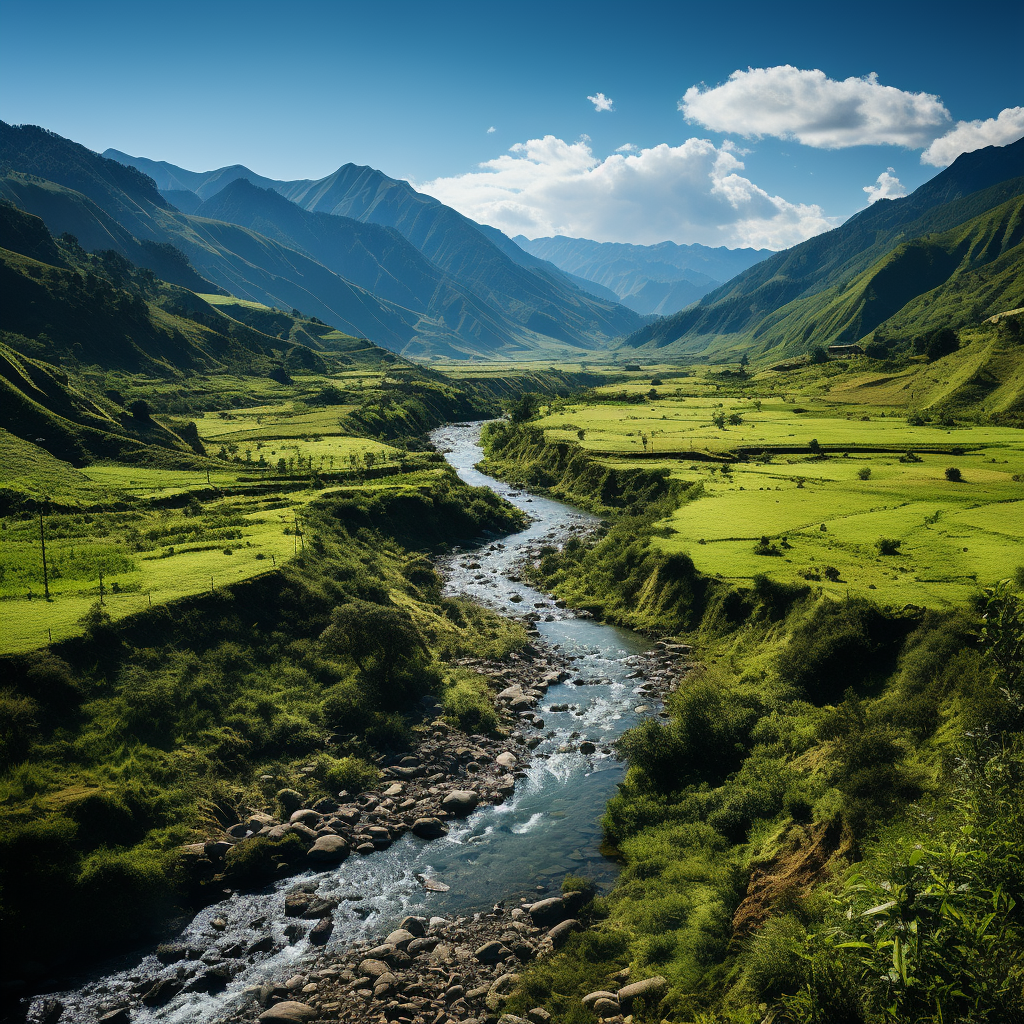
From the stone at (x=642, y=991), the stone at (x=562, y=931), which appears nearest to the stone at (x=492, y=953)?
the stone at (x=562, y=931)

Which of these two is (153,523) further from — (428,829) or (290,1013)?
(290,1013)

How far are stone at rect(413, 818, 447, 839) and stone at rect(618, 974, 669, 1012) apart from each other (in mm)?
12467

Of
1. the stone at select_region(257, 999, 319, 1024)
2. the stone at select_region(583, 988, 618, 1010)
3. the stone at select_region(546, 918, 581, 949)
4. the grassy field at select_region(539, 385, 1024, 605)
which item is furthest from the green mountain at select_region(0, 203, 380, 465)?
the stone at select_region(583, 988, 618, 1010)

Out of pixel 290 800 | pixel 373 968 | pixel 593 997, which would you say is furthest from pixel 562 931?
pixel 290 800

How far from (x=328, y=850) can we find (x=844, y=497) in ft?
185

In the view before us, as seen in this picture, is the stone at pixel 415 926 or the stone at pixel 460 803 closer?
the stone at pixel 415 926

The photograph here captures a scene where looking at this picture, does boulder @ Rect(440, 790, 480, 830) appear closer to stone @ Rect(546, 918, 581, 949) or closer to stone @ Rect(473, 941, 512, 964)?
stone @ Rect(473, 941, 512, 964)

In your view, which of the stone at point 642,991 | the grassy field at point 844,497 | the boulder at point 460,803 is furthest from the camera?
the grassy field at point 844,497

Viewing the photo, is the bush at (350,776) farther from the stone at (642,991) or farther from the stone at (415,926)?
the stone at (642,991)

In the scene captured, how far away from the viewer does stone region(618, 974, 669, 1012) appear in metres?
20.9

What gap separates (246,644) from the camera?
137 ft

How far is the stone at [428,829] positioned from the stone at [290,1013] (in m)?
9.93

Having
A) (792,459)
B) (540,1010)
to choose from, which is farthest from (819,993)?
(792,459)

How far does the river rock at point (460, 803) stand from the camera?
33125 millimetres
